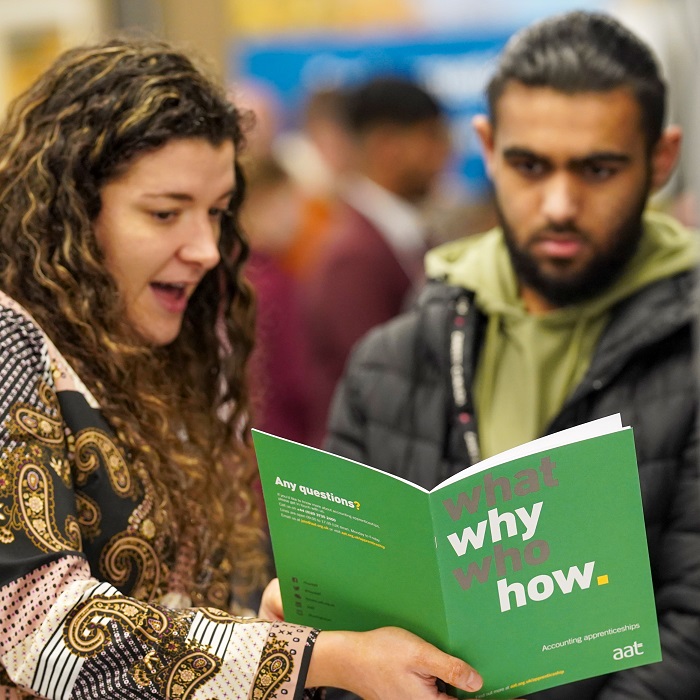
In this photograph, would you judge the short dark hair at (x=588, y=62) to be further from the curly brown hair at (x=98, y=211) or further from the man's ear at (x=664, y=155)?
the curly brown hair at (x=98, y=211)

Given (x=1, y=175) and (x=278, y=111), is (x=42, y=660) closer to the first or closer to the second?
(x=1, y=175)

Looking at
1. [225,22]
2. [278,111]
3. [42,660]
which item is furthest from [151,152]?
[225,22]

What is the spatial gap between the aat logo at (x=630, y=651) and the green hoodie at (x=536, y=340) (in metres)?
0.57

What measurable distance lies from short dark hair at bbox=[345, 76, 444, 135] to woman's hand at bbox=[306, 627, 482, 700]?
3.09m

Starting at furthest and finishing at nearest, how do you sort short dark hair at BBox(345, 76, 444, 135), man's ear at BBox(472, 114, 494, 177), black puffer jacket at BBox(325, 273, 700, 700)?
short dark hair at BBox(345, 76, 444, 135), man's ear at BBox(472, 114, 494, 177), black puffer jacket at BBox(325, 273, 700, 700)

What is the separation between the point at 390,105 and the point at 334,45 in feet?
3.56

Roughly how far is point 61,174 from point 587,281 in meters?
0.97

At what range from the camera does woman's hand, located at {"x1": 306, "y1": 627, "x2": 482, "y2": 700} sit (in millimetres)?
1604

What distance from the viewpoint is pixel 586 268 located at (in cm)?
216

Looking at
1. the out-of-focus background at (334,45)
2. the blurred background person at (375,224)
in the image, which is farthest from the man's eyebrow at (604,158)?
the out-of-focus background at (334,45)

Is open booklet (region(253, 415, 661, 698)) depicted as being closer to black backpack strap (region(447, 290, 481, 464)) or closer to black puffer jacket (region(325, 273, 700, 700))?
black puffer jacket (region(325, 273, 700, 700))

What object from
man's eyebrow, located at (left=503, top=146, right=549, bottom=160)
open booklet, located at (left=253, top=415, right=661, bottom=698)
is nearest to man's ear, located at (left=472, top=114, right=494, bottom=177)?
man's eyebrow, located at (left=503, top=146, right=549, bottom=160)

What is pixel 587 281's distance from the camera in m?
2.17

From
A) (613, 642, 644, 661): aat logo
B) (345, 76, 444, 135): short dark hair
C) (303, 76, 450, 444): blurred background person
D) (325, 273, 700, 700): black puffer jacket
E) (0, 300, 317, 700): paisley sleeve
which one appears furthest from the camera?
(345, 76, 444, 135): short dark hair
